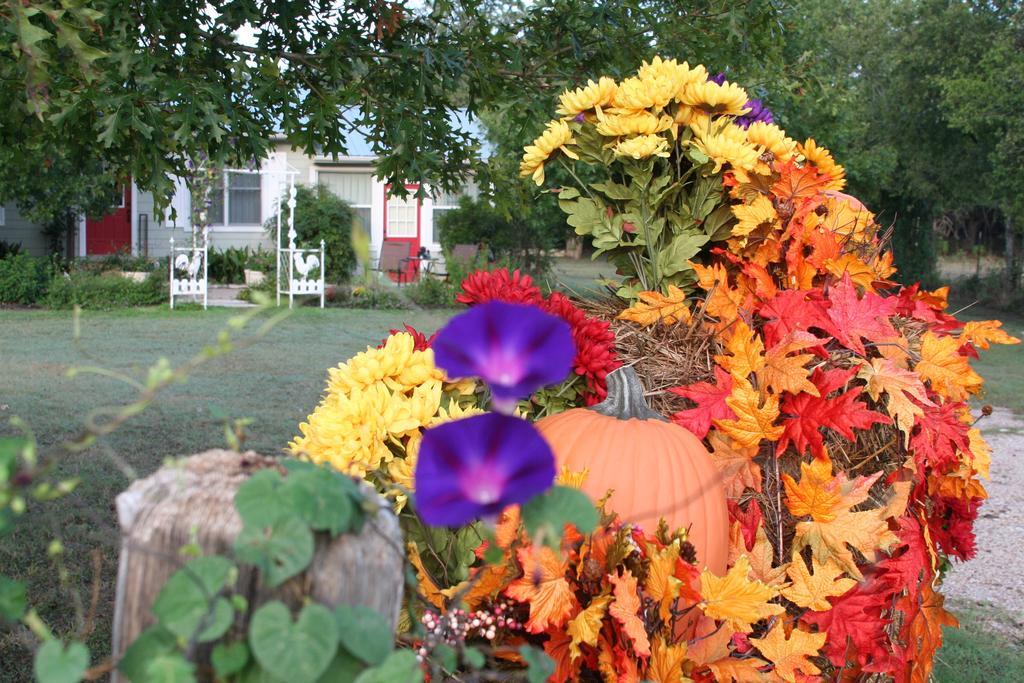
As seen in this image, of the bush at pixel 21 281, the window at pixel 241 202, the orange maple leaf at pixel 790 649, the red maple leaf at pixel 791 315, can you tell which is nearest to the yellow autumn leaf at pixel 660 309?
the red maple leaf at pixel 791 315

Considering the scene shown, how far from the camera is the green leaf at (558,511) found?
81cm

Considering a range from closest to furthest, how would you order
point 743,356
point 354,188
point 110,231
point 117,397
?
1. point 743,356
2. point 117,397
3. point 110,231
4. point 354,188

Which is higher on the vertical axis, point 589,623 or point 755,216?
point 755,216

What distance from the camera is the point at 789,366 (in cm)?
209

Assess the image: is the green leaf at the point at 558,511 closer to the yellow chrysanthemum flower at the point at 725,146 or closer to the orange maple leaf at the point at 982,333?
the yellow chrysanthemum flower at the point at 725,146

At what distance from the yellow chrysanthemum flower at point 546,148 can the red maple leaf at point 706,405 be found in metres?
0.74

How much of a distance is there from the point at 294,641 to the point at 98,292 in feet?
49.5

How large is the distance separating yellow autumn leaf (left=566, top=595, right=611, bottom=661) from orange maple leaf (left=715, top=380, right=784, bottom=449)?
0.59 metres

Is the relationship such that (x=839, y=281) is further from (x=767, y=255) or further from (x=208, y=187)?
(x=208, y=187)

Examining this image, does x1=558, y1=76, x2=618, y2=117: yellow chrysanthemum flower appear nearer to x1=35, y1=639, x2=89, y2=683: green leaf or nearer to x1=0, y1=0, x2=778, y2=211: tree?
x1=0, y1=0, x2=778, y2=211: tree

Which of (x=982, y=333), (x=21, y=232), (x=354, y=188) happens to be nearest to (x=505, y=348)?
(x=982, y=333)

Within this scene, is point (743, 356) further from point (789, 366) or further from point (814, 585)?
point (814, 585)

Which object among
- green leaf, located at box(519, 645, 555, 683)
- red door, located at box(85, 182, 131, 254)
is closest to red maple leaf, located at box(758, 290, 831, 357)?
green leaf, located at box(519, 645, 555, 683)

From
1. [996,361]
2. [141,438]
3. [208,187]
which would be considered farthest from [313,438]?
[208,187]
